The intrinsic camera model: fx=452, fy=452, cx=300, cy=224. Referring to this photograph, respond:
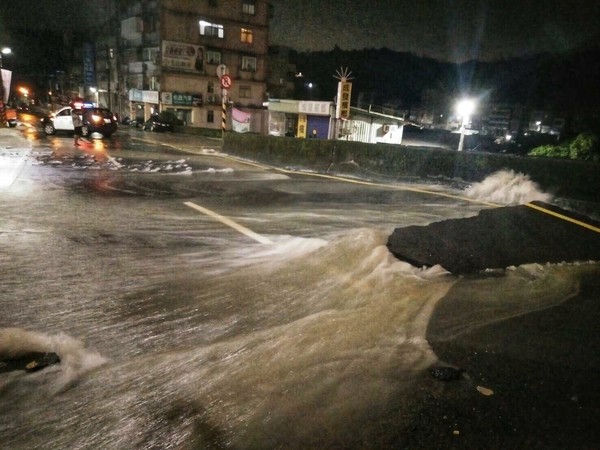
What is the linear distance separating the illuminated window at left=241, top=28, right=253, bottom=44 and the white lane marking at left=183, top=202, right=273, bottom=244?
4920 centimetres

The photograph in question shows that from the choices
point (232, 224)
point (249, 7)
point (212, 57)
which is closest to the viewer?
point (232, 224)

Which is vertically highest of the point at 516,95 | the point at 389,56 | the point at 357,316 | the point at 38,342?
the point at 389,56

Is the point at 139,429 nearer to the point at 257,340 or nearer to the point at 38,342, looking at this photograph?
the point at 257,340

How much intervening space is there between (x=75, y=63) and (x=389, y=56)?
190ft

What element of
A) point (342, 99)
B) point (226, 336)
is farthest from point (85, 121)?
point (226, 336)

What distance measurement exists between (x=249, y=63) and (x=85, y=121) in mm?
32423

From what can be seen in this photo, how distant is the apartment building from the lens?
157 feet

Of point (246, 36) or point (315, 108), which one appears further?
point (246, 36)

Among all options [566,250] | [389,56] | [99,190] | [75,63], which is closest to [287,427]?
[566,250]

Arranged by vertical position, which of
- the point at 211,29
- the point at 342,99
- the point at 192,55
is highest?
the point at 211,29

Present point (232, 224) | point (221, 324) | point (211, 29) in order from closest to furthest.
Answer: point (221, 324), point (232, 224), point (211, 29)

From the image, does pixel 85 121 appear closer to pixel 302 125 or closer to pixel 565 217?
pixel 302 125

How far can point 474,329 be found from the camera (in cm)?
359

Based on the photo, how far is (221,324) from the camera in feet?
12.3
